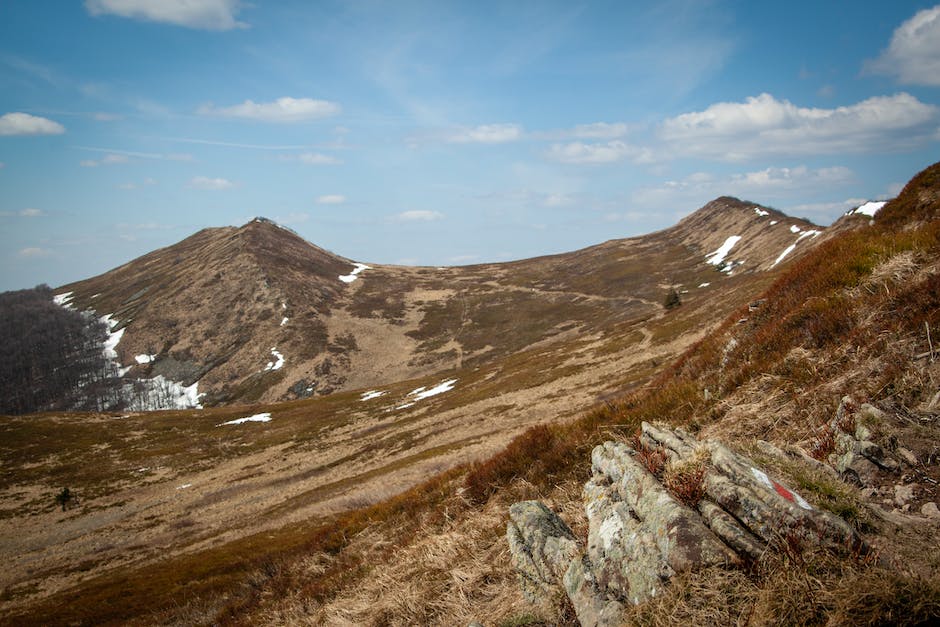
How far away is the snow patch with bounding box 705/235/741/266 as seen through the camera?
156 m

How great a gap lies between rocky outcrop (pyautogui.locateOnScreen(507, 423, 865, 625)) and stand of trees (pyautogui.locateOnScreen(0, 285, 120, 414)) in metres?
182

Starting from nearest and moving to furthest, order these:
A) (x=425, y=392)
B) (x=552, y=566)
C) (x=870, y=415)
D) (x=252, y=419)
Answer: (x=552, y=566) → (x=870, y=415) → (x=425, y=392) → (x=252, y=419)

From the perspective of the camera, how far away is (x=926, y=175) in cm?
1490

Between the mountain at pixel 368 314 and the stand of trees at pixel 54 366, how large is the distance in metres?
9.03

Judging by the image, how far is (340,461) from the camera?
56.6 metres

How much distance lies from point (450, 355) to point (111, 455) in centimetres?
8069

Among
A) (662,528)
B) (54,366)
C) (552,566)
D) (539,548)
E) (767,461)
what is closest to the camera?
(662,528)

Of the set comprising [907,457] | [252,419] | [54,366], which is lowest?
[252,419]

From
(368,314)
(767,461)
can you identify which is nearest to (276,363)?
(368,314)

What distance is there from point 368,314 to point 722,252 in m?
131

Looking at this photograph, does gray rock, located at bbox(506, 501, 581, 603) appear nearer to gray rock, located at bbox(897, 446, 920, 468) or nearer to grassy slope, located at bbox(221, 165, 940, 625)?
grassy slope, located at bbox(221, 165, 940, 625)

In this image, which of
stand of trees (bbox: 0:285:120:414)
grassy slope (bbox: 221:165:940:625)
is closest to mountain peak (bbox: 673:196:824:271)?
grassy slope (bbox: 221:165:940:625)

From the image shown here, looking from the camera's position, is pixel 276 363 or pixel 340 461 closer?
pixel 340 461

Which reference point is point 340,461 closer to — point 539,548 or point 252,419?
point 252,419
